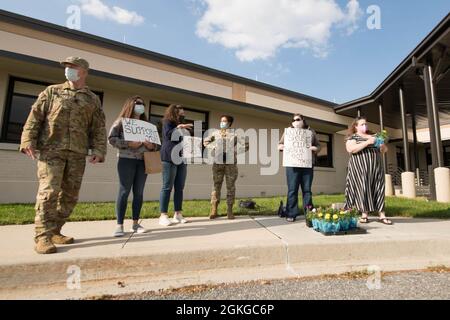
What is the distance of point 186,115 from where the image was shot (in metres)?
9.31

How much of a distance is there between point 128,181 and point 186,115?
636cm

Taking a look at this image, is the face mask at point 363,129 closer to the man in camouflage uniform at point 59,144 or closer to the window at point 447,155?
the man in camouflage uniform at point 59,144

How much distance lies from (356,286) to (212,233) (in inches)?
67.7

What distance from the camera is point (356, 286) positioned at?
7.43ft

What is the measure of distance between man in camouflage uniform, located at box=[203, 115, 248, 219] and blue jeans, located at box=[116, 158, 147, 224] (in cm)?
151

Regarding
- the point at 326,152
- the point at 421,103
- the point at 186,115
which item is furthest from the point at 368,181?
the point at 421,103

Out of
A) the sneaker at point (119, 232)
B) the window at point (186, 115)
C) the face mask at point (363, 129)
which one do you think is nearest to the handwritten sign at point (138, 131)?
the sneaker at point (119, 232)

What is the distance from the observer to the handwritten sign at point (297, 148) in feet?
13.8

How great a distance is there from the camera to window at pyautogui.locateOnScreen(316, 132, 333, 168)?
1333cm

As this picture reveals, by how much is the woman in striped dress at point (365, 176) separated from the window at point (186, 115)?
6.11 m

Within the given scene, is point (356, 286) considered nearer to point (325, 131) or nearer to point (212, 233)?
point (212, 233)

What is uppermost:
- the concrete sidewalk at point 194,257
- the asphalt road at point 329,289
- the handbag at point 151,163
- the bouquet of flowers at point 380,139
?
the bouquet of flowers at point 380,139

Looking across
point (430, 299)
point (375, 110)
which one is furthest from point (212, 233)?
point (375, 110)

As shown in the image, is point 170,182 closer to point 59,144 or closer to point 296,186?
point 59,144
